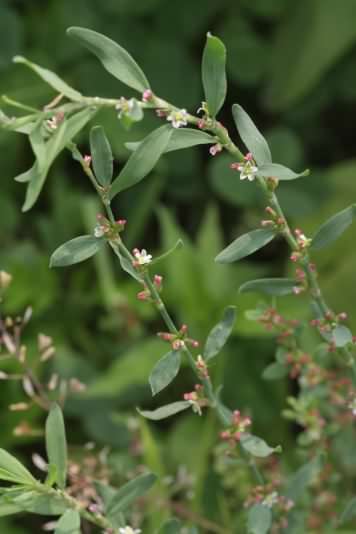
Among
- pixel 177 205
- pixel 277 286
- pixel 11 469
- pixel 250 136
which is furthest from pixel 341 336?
pixel 177 205

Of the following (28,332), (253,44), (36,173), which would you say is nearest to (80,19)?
(253,44)

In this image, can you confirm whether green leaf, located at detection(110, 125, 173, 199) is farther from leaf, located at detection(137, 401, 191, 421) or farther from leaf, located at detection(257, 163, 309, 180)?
leaf, located at detection(137, 401, 191, 421)

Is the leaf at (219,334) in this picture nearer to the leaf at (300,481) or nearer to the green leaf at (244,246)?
the green leaf at (244,246)

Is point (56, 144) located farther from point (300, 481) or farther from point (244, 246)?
point (300, 481)

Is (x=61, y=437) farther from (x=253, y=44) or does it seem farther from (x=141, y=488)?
(x=253, y=44)

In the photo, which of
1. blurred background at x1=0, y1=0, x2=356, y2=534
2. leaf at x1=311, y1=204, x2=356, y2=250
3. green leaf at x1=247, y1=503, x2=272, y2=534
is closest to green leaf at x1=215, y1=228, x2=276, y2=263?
leaf at x1=311, y1=204, x2=356, y2=250

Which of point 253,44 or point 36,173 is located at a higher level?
point 36,173

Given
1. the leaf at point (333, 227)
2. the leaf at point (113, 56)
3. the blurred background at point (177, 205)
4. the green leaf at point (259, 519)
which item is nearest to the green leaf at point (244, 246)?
the leaf at point (333, 227)
